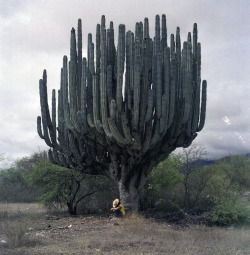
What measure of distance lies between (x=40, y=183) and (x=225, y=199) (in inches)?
409

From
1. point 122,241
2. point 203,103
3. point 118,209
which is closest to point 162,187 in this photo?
point 118,209

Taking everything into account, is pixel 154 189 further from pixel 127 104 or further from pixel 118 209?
pixel 127 104

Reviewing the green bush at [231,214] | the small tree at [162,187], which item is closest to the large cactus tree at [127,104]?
the green bush at [231,214]

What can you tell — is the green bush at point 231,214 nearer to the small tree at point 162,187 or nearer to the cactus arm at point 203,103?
the cactus arm at point 203,103

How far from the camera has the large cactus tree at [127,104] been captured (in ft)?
46.1

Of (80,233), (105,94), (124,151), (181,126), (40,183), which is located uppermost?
(105,94)

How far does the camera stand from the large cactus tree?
553 inches

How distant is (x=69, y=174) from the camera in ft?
68.2

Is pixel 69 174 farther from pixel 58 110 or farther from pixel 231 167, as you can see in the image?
pixel 231 167

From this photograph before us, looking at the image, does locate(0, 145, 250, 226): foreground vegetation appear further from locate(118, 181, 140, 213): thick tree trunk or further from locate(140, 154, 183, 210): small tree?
locate(118, 181, 140, 213): thick tree trunk

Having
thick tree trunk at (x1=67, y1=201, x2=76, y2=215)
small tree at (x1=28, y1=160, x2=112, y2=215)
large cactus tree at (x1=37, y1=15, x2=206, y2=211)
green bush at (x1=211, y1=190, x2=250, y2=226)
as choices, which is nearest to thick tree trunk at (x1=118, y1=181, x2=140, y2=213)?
large cactus tree at (x1=37, y1=15, x2=206, y2=211)

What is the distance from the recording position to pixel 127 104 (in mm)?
14367

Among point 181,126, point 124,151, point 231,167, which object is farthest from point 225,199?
point 231,167

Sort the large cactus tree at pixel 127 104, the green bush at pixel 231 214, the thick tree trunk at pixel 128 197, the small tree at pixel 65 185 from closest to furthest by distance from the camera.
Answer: the large cactus tree at pixel 127 104, the green bush at pixel 231 214, the thick tree trunk at pixel 128 197, the small tree at pixel 65 185
